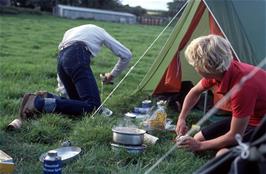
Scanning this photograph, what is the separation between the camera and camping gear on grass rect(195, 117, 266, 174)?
4.90 feet

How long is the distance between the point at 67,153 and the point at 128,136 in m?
0.43

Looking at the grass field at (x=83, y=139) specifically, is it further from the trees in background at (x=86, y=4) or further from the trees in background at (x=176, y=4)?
the trees in background at (x=86, y=4)

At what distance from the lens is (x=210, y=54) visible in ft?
9.29

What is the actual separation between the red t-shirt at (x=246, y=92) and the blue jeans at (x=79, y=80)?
151 centimetres

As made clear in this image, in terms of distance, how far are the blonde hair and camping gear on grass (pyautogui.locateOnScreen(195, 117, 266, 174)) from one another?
1.19m

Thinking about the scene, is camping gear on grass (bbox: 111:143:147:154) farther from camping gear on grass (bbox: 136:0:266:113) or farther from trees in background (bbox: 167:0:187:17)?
trees in background (bbox: 167:0:187:17)

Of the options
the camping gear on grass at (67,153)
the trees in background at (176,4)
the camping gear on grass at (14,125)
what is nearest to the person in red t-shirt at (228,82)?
the camping gear on grass at (67,153)

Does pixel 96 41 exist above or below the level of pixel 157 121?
above

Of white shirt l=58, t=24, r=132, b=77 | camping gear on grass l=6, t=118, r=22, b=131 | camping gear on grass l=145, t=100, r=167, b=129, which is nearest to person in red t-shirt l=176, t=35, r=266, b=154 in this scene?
camping gear on grass l=145, t=100, r=167, b=129

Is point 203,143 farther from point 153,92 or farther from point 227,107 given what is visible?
point 153,92

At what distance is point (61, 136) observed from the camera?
402 centimetres

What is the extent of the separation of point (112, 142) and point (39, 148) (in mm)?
521

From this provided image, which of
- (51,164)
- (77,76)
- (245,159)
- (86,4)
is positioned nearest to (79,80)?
(77,76)

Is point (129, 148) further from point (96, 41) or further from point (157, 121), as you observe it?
point (96, 41)
